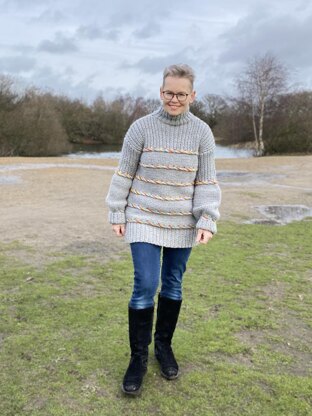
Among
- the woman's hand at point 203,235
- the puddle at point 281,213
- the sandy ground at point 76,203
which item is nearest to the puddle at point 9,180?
the sandy ground at point 76,203

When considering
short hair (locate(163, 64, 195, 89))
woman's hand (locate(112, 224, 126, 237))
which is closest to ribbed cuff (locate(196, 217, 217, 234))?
woman's hand (locate(112, 224, 126, 237))

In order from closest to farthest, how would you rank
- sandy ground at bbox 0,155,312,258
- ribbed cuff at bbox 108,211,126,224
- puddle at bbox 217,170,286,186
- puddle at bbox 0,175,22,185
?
1. ribbed cuff at bbox 108,211,126,224
2. sandy ground at bbox 0,155,312,258
3. puddle at bbox 0,175,22,185
4. puddle at bbox 217,170,286,186

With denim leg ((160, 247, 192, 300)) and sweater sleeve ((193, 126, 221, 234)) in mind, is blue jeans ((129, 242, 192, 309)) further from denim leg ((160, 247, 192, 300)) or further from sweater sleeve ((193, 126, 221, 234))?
sweater sleeve ((193, 126, 221, 234))

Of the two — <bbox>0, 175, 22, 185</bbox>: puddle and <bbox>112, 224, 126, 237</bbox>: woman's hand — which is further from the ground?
<bbox>112, 224, 126, 237</bbox>: woman's hand

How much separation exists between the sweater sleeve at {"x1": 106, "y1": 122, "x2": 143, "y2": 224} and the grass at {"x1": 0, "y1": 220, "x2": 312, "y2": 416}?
1109 millimetres

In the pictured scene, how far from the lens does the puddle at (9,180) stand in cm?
1644

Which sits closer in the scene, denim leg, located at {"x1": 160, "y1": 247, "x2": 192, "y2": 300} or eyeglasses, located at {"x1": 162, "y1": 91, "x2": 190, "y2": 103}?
eyeglasses, located at {"x1": 162, "y1": 91, "x2": 190, "y2": 103}

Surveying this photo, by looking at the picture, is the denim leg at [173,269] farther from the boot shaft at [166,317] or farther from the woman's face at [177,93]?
the woman's face at [177,93]

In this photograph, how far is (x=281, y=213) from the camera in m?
10.7

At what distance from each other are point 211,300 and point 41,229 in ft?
13.7

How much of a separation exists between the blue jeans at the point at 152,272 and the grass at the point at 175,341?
545 millimetres

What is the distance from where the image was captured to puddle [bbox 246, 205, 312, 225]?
31.6 feet

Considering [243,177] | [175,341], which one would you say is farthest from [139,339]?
[243,177]

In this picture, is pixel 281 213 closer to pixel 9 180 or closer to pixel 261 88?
pixel 9 180
